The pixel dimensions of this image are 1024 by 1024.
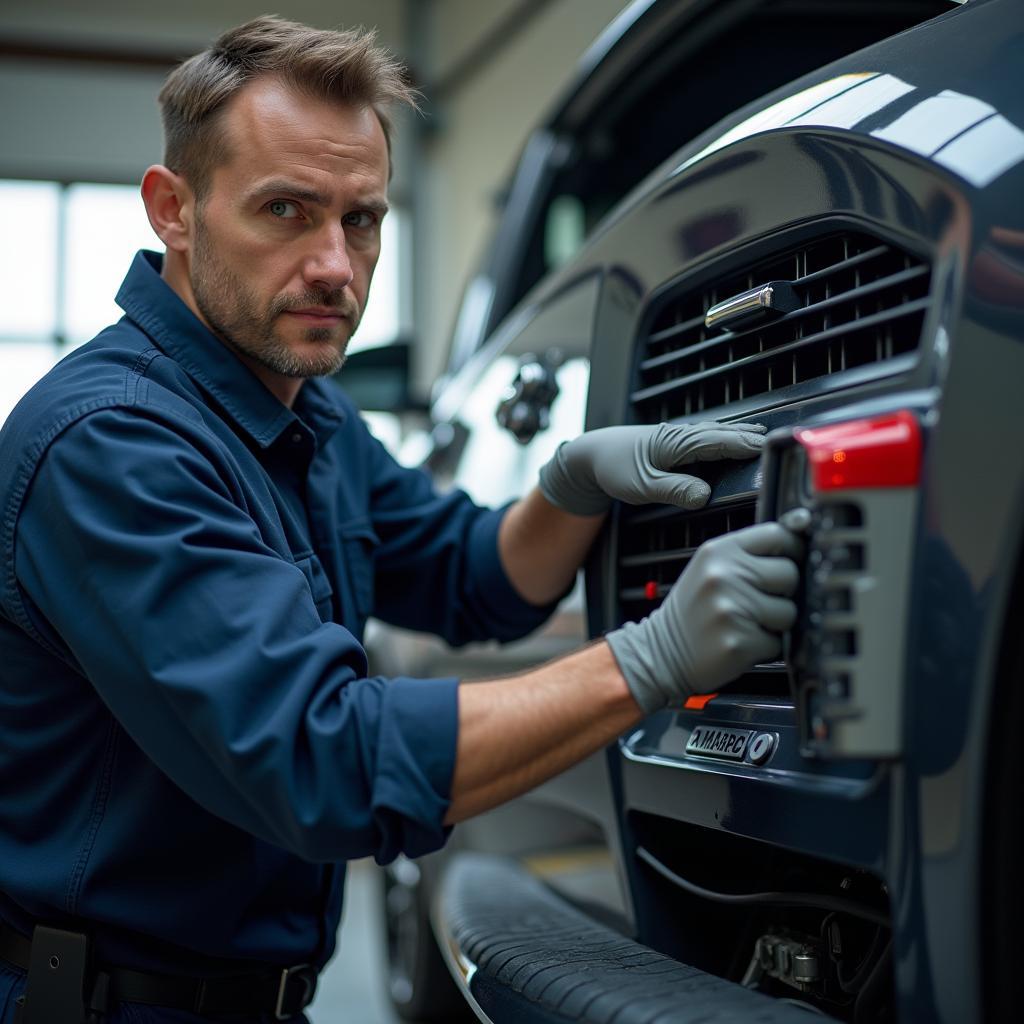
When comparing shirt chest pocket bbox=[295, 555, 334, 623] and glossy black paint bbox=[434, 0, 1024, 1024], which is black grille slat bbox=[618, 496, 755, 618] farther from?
shirt chest pocket bbox=[295, 555, 334, 623]

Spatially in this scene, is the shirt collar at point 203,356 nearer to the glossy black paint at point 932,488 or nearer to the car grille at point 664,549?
the car grille at point 664,549

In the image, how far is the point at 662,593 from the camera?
4.88 ft

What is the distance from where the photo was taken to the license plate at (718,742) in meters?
1.26

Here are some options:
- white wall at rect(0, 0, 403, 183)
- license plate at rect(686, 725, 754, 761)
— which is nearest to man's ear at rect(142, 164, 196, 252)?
license plate at rect(686, 725, 754, 761)

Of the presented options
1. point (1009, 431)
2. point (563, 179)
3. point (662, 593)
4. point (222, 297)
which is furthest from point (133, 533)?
point (563, 179)

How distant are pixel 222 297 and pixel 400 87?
431 millimetres

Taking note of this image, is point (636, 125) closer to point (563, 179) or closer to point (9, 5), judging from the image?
point (563, 179)

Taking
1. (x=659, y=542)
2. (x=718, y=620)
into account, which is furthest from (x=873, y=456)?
(x=659, y=542)

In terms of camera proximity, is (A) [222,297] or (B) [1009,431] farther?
(A) [222,297]

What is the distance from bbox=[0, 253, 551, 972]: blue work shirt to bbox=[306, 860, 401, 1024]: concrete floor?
180 cm

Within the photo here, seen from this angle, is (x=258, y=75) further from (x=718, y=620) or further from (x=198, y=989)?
(x=198, y=989)

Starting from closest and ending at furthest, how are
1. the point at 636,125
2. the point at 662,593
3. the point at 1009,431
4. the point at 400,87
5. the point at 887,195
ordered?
the point at 1009,431 < the point at 887,195 < the point at 662,593 < the point at 400,87 < the point at 636,125

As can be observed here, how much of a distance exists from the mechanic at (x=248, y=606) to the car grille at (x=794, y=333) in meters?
0.07

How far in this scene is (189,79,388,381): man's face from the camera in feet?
5.23
